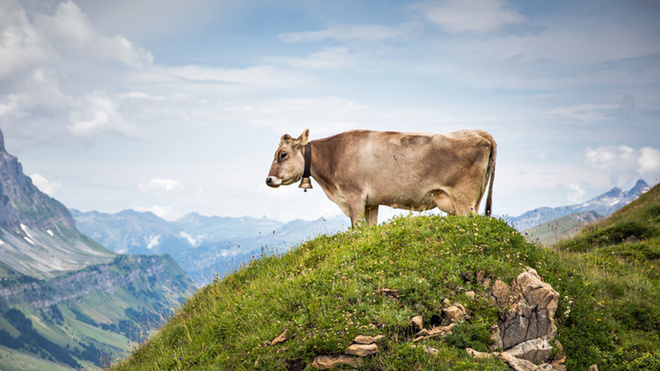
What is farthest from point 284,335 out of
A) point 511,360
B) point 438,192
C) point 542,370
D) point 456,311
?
point 438,192

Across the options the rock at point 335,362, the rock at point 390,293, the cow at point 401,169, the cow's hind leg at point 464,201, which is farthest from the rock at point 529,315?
the cow's hind leg at point 464,201

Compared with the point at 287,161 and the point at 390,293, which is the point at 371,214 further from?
the point at 390,293

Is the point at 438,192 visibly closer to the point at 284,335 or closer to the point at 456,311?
the point at 456,311

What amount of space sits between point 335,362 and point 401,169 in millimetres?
7044

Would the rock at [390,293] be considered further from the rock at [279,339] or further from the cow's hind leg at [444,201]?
the cow's hind leg at [444,201]

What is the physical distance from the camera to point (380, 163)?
14.8 metres

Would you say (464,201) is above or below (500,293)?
above

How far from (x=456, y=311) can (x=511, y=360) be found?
123cm

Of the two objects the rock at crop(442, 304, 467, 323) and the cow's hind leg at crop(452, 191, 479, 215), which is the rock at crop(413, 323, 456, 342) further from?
the cow's hind leg at crop(452, 191, 479, 215)

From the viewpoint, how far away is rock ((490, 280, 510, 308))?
9.81m

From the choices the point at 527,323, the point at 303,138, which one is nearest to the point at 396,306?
the point at 527,323

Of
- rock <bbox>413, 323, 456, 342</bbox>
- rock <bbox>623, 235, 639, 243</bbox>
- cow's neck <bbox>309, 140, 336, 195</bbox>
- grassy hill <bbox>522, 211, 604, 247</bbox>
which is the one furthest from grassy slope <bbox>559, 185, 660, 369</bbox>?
cow's neck <bbox>309, 140, 336, 195</bbox>

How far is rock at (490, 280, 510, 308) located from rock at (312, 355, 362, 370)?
3062mm

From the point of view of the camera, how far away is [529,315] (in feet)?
31.5
